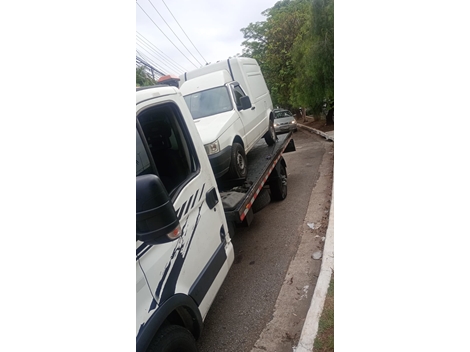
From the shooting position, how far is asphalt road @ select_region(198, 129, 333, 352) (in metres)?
2.91

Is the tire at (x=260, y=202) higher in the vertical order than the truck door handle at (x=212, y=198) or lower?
lower

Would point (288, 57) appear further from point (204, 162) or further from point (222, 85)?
point (204, 162)

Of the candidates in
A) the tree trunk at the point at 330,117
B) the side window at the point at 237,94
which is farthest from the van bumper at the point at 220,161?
the tree trunk at the point at 330,117

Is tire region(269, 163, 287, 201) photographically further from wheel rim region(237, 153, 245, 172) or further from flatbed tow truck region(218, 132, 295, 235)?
wheel rim region(237, 153, 245, 172)

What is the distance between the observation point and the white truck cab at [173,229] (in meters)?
1.53

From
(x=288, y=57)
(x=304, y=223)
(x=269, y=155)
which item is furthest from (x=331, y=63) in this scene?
(x=304, y=223)

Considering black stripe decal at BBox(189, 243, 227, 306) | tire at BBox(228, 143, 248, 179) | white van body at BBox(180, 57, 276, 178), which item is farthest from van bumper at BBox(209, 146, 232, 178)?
black stripe decal at BBox(189, 243, 227, 306)

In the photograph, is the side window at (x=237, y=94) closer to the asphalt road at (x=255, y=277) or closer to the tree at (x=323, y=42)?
the asphalt road at (x=255, y=277)

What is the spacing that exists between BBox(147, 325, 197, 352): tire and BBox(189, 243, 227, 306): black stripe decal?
11.3 inches

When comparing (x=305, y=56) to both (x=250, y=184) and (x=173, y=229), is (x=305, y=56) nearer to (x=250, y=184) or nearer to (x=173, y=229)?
(x=250, y=184)

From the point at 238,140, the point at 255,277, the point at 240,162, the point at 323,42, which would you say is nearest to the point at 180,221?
the point at 255,277

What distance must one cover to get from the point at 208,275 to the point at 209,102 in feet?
10.6
